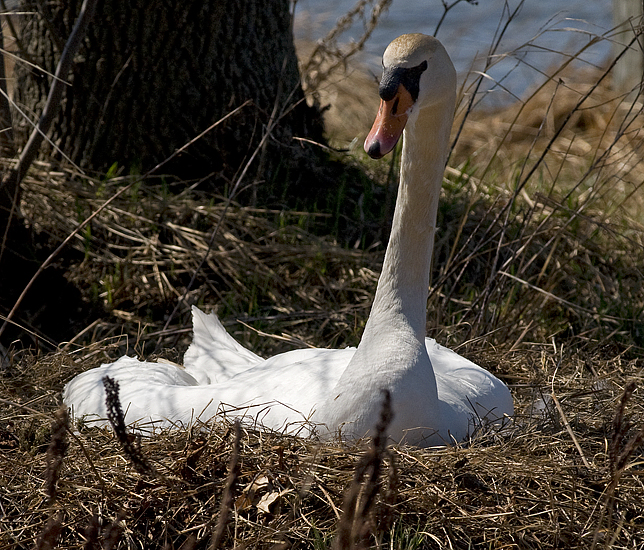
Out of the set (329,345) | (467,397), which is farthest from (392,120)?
(329,345)

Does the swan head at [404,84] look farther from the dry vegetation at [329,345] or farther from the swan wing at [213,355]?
the swan wing at [213,355]

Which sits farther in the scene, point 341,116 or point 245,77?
point 341,116

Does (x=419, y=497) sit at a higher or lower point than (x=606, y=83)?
lower

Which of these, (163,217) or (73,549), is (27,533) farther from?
(163,217)

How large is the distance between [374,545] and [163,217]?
10.6 ft

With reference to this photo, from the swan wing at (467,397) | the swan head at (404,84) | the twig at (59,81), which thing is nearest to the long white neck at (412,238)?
the swan head at (404,84)

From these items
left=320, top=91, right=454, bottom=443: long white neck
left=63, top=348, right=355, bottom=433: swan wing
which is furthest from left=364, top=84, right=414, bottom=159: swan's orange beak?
left=63, top=348, right=355, bottom=433: swan wing

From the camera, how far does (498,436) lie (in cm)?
277

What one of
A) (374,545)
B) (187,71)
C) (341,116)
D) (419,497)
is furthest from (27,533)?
(341,116)

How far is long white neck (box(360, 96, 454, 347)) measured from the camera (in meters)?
2.70

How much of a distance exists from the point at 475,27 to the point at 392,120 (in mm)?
10929

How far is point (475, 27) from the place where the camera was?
492 inches

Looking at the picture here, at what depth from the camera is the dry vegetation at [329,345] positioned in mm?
2354

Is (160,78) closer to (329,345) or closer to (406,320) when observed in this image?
(329,345)
